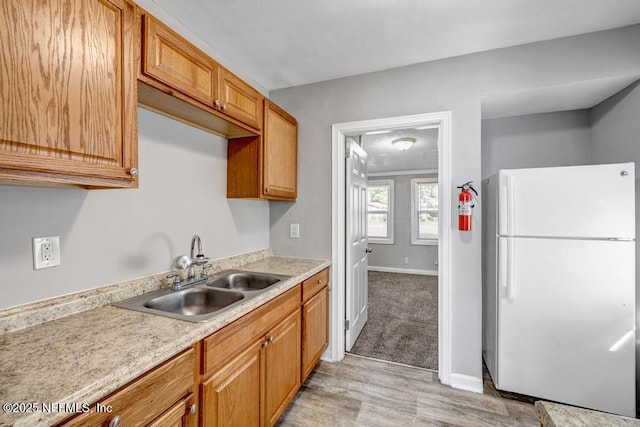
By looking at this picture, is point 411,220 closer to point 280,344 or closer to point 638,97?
point 638,97

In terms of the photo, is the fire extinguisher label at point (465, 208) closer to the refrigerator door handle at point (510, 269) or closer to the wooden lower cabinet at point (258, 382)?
the refrigerator door handle at point (510, 269)

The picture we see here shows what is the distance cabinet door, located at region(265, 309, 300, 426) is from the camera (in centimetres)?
152

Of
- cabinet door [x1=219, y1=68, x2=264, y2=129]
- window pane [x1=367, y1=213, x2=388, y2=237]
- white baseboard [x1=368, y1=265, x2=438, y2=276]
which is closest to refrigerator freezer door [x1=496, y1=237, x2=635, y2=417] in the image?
cabinet door [x1=219, y1=68, x2=264, y2=129]

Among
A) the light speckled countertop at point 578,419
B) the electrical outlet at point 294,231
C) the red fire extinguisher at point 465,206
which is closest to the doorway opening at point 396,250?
the electrical outlet at point 294,231

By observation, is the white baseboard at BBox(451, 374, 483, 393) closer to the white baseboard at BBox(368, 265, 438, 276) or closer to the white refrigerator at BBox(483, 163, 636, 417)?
the white refrigerator at BBox(483, 163, 636, 417)

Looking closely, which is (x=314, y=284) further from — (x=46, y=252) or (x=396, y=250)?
(x=396, y=250)

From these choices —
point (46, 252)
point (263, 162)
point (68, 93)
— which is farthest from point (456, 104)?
point (46, 252)

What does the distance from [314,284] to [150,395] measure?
1373 mm

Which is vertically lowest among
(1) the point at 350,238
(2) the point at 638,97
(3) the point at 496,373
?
(3) the point at 496,373

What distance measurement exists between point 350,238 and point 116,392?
2.02m

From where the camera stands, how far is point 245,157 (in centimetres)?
207

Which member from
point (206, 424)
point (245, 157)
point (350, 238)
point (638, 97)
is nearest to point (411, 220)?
point (350, 238)

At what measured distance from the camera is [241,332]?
1.29 m

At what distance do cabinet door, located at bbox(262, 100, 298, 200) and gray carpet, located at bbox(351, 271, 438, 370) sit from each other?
1702mm
